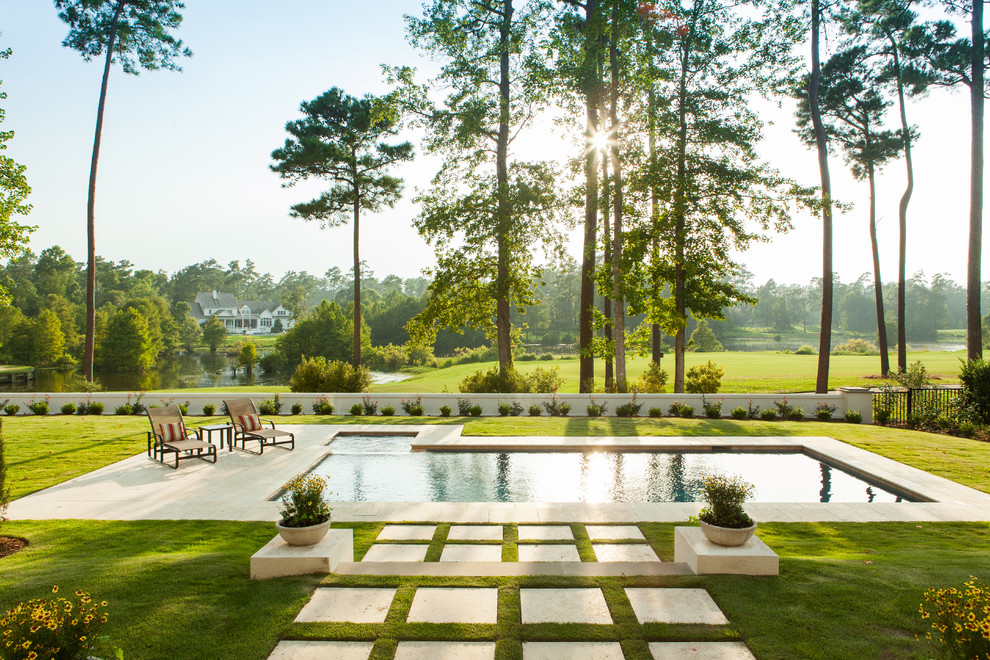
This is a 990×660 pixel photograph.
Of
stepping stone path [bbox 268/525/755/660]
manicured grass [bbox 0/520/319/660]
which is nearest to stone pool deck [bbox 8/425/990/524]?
manicured grass [bbox 0/520/319/660]

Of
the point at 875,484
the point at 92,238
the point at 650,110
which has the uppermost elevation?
the point at 650,110

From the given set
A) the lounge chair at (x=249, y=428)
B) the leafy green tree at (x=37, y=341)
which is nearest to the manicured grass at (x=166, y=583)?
the lounge chair at (x=249, y=428)

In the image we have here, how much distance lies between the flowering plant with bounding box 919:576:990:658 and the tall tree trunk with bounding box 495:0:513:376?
622 inches

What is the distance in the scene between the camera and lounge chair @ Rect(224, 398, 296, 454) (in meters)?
11.1

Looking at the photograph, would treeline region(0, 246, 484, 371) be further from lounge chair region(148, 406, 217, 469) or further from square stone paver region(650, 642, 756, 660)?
square stone paver region(650, 642, 756, 660)

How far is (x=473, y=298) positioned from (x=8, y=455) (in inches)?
514

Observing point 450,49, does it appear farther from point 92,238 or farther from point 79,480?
point 79,480

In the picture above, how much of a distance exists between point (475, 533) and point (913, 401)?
13946 mm

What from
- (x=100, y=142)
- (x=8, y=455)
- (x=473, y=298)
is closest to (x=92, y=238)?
(x=100, y=142)

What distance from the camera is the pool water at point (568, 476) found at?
8625 millimetres

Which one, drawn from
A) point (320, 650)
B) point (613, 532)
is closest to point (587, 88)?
point (613, 532)

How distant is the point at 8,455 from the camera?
1027cm

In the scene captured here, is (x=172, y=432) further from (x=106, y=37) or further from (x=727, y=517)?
(x=106, y=37)

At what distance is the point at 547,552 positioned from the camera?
19.4 feet
